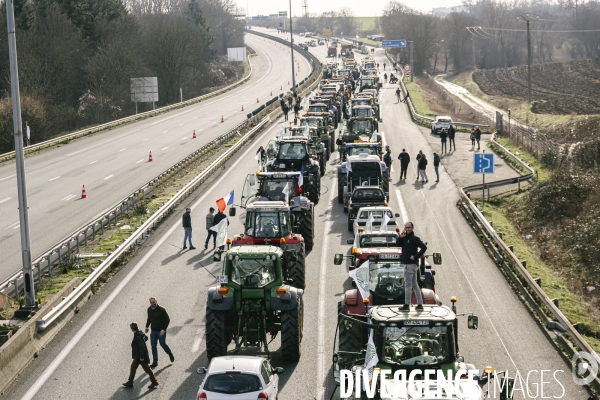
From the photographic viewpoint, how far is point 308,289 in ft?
79.5

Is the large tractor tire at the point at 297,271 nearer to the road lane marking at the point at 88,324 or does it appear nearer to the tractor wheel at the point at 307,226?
the road lane marking at the point at 88,324

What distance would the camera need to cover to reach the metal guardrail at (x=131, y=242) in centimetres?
2048

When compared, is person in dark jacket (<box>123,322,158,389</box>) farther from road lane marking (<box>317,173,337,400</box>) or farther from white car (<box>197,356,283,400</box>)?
road lane marking (<box>317,173,337,400</box>)


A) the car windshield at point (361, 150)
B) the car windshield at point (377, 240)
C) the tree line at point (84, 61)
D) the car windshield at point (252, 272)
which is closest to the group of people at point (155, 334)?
the car windshield at point (252, 272)

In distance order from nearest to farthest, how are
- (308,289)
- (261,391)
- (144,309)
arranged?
(261,391) → (144,309) → (308,289)

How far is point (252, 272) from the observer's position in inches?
707

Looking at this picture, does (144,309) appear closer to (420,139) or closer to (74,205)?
(74,205)

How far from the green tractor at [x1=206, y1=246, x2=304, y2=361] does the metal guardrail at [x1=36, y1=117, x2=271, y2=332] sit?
4.62 meters

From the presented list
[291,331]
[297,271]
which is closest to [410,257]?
[291,331]

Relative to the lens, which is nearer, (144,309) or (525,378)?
(525,378)

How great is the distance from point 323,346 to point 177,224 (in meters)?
14.9

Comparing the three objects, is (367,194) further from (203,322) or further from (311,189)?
(203,322)

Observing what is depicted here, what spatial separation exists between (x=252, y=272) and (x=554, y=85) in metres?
99.4

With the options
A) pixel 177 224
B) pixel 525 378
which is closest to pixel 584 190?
pixel 177 224
